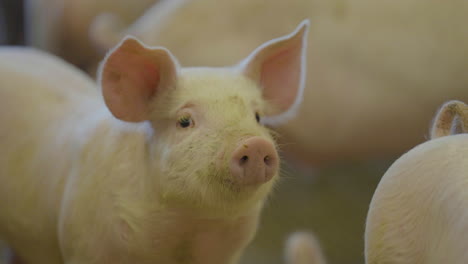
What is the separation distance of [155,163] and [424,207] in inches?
20.2

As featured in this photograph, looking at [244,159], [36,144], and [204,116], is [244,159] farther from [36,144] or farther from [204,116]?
[36,144]

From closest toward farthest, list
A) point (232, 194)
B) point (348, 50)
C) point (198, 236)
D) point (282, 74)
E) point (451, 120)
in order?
1. point (451, 120)
2. point (232, 194)
3. point (198, 236)
4. point (282, 74)
5. point (348, 50)

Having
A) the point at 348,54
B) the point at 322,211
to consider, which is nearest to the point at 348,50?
the point at 348,54

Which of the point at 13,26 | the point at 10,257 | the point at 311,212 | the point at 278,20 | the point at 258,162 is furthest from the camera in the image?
the point at 13,26

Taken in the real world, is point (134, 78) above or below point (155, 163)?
above

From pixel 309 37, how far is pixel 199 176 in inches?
37.5

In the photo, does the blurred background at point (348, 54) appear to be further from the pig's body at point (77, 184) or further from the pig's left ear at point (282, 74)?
the pig's left ear at point (282, 74)

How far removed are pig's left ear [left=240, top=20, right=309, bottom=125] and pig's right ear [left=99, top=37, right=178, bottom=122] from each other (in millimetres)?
169

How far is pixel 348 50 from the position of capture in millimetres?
2002

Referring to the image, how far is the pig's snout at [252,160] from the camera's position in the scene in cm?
111

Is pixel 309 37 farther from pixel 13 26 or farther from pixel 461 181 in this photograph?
pixel 13 26

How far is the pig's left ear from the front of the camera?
54.0 inches

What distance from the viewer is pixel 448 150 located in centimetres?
94

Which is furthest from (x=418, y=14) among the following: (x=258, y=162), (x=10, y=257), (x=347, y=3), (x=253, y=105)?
(x=10, y=257)
